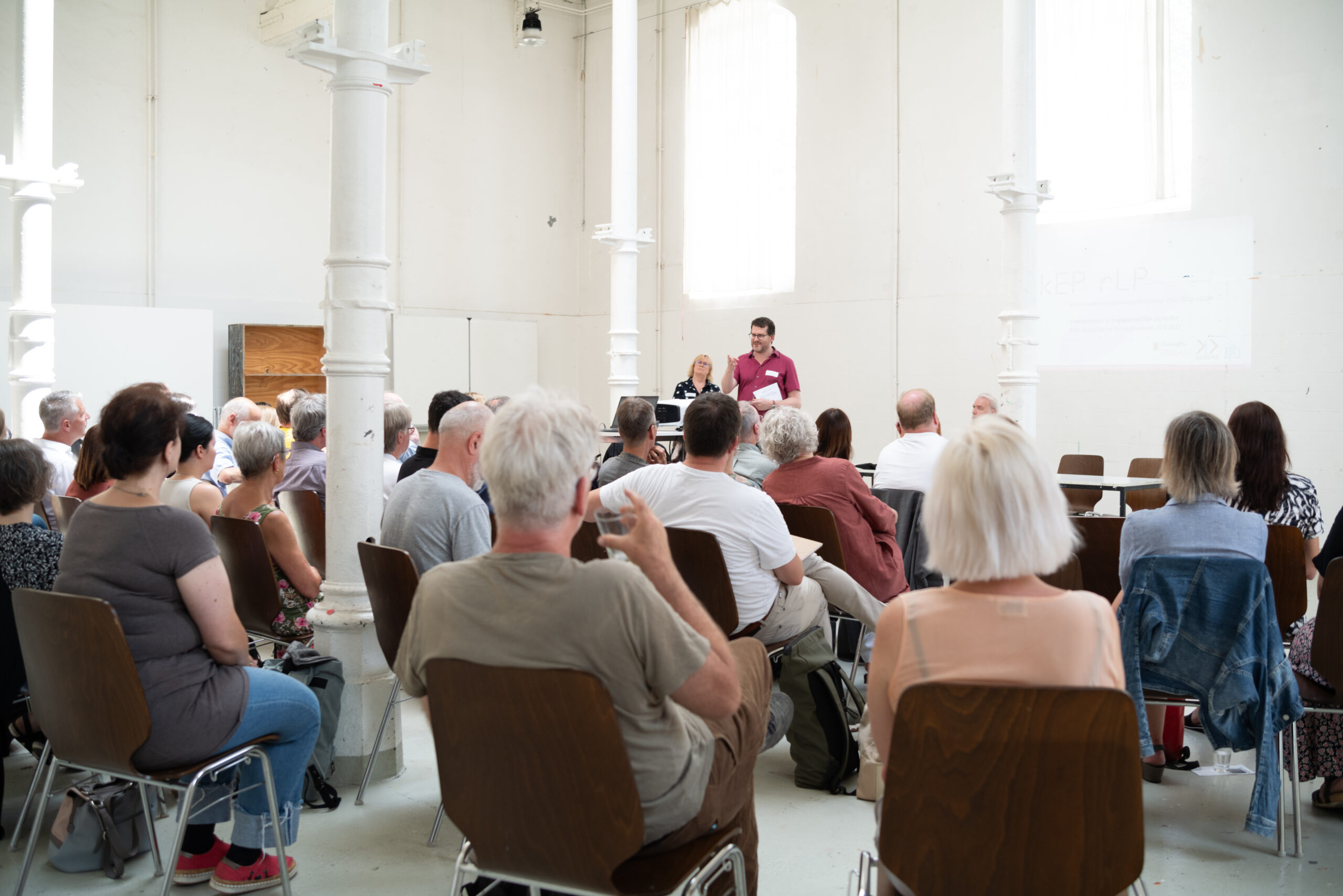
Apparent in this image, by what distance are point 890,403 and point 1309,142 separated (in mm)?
3611

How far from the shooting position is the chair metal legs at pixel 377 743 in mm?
3184

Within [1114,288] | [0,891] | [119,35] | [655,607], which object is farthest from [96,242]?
[655,607]

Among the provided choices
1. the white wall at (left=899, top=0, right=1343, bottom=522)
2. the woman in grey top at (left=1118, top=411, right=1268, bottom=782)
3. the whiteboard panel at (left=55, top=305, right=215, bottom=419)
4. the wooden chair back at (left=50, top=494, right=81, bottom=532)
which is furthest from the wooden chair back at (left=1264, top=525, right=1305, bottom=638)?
the whiteboard panel at (left=55, top=305, right=215, bottom=419)

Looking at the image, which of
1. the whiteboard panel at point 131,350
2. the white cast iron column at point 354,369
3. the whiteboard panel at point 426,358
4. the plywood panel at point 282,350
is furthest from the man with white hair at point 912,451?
the whiteboard panel at point 426,358

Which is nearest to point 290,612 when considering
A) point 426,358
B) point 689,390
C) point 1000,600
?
point 1000,600

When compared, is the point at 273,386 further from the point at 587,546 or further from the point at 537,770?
the point at 537,770

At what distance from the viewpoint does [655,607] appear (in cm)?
164

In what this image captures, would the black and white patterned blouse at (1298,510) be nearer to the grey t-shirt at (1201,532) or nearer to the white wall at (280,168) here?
the grey t-shirt at (1201,532)

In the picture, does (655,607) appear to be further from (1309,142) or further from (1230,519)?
(1309,142)

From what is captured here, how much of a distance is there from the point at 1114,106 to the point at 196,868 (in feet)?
25.0

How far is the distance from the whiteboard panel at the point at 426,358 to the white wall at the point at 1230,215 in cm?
492

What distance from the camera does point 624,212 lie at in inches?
316

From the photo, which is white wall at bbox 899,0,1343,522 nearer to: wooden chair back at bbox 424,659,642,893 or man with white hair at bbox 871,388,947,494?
man with white hair at bbox 871,388,947,494

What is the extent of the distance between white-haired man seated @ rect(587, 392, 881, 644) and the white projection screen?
5.30 m
